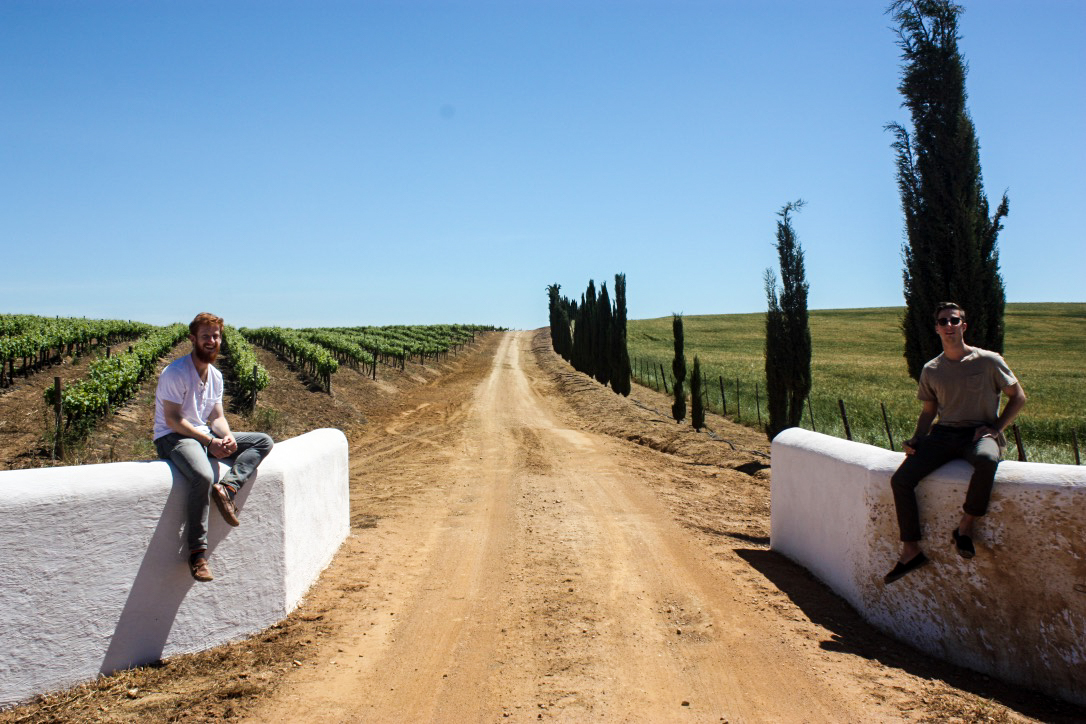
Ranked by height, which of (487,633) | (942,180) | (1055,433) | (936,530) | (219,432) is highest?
(942,180)

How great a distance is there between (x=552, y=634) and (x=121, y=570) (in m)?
2.65

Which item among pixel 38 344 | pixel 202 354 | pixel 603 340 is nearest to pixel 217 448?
pixel 202 354

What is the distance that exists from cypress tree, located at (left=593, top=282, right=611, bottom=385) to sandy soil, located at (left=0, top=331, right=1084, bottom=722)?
21.6 m

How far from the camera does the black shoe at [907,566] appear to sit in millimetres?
4406

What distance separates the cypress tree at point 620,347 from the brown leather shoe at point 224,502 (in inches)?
923

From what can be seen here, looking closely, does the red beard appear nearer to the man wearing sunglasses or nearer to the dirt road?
the dirt road

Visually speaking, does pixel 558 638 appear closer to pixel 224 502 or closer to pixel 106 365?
pixel 224 502

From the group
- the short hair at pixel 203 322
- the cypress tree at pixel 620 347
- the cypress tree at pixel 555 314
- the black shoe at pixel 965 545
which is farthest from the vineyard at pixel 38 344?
the cypress tree at pixel 555 314

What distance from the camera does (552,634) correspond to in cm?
451

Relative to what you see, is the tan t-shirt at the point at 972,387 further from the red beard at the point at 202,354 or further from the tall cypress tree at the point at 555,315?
the tall cypress tree at the point at 555,315

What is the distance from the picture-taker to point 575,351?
43.6m

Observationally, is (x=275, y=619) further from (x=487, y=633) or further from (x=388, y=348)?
(x=388, y=348)

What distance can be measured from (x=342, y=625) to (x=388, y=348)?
110ft

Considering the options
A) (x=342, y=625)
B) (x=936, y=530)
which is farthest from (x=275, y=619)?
(x=936, y=530)
